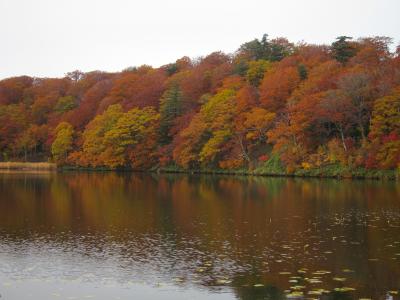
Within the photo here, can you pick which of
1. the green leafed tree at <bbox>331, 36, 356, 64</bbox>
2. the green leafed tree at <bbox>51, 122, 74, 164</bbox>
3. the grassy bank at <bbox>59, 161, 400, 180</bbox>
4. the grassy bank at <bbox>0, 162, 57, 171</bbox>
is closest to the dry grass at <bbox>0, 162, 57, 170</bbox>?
the grassy bank at <bbox>0, 162, 57, 171</bbox>

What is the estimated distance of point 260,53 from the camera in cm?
8256

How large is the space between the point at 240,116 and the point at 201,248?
4797cm

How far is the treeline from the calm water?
21061 mm

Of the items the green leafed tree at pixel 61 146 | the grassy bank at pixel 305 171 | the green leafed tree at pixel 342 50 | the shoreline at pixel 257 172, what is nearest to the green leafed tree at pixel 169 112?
the shoreline at pixel 257 172

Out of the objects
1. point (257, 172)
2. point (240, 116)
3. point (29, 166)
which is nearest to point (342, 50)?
point (240, 116)

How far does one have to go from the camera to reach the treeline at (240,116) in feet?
174

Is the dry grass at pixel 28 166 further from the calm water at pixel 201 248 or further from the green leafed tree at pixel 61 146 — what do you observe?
the calm water at pixel 201 248

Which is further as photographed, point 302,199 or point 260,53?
point 260,53

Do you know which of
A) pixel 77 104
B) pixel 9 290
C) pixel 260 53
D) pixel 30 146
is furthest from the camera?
pixel 77 104

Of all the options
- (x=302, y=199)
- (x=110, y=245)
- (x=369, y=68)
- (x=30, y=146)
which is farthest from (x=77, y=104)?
(x=110, y=245)

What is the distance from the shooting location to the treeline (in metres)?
53.2

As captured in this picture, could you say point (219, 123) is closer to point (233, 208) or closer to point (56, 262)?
point (233, 208)

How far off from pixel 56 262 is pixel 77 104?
9132 cm

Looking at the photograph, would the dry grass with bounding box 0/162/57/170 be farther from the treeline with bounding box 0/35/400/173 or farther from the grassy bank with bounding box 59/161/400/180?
the grassy bank with bounding box 59/161/400/180
